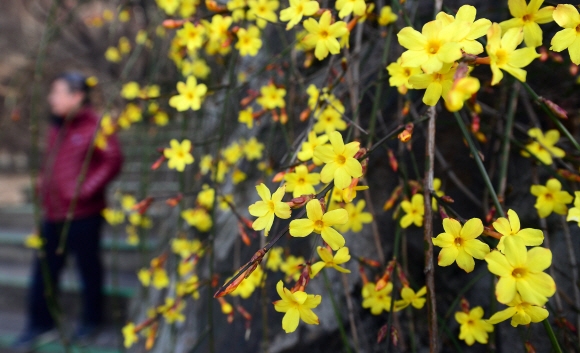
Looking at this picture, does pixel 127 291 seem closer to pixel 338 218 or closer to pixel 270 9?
pixel 270 9

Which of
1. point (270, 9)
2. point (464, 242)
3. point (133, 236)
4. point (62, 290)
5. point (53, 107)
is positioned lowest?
point (62, 290)

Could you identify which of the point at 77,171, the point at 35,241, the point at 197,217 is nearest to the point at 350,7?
the point at 197,217

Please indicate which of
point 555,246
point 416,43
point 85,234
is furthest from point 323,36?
point 85,234

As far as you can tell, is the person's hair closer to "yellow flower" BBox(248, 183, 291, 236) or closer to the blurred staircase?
the blurred staircase

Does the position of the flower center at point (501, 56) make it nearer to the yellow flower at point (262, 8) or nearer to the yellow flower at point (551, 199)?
the yellow flower at point (551, 199)

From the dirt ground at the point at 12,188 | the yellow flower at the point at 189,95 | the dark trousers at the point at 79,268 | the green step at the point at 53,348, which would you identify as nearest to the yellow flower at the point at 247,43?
the yellow flower at the point at 189,95

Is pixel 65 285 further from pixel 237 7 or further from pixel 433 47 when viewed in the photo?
pixel 433 47
